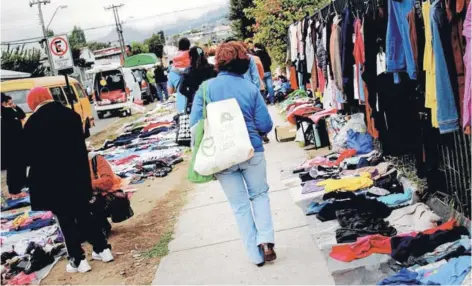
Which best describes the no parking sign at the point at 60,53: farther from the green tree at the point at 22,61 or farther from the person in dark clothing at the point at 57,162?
the green tree at the point at 22,61

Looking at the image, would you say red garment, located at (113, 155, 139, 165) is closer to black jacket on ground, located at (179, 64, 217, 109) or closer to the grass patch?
black jacket on ground, located at (179, 64, 217, 109)

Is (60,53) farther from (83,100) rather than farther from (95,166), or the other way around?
(95,166)

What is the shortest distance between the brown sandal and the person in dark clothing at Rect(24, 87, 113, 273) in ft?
6.24

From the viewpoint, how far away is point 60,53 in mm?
14844

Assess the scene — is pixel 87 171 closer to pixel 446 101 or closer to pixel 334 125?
pixel 446 101

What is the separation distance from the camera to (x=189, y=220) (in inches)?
301

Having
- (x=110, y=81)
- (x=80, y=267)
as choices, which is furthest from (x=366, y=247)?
(x=110, y=81)

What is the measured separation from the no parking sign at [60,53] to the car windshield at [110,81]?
15.9 m

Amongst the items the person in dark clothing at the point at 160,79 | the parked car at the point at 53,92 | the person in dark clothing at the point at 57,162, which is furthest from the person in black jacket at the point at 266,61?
the person in dark clothing at the point at 160,79

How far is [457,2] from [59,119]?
368 cm

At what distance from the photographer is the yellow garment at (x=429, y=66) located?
4.84 m

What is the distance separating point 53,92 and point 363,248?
16323 mm

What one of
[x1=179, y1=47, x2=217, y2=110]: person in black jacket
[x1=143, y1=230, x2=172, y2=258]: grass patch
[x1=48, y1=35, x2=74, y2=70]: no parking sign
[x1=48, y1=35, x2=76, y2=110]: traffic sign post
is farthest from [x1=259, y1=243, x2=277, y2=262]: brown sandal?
[x1=48, y1=35, x2=74, y2=70]: no parking sign

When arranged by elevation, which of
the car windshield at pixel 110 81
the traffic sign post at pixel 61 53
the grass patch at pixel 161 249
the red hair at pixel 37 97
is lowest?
the grass patch at pixel 161 249
